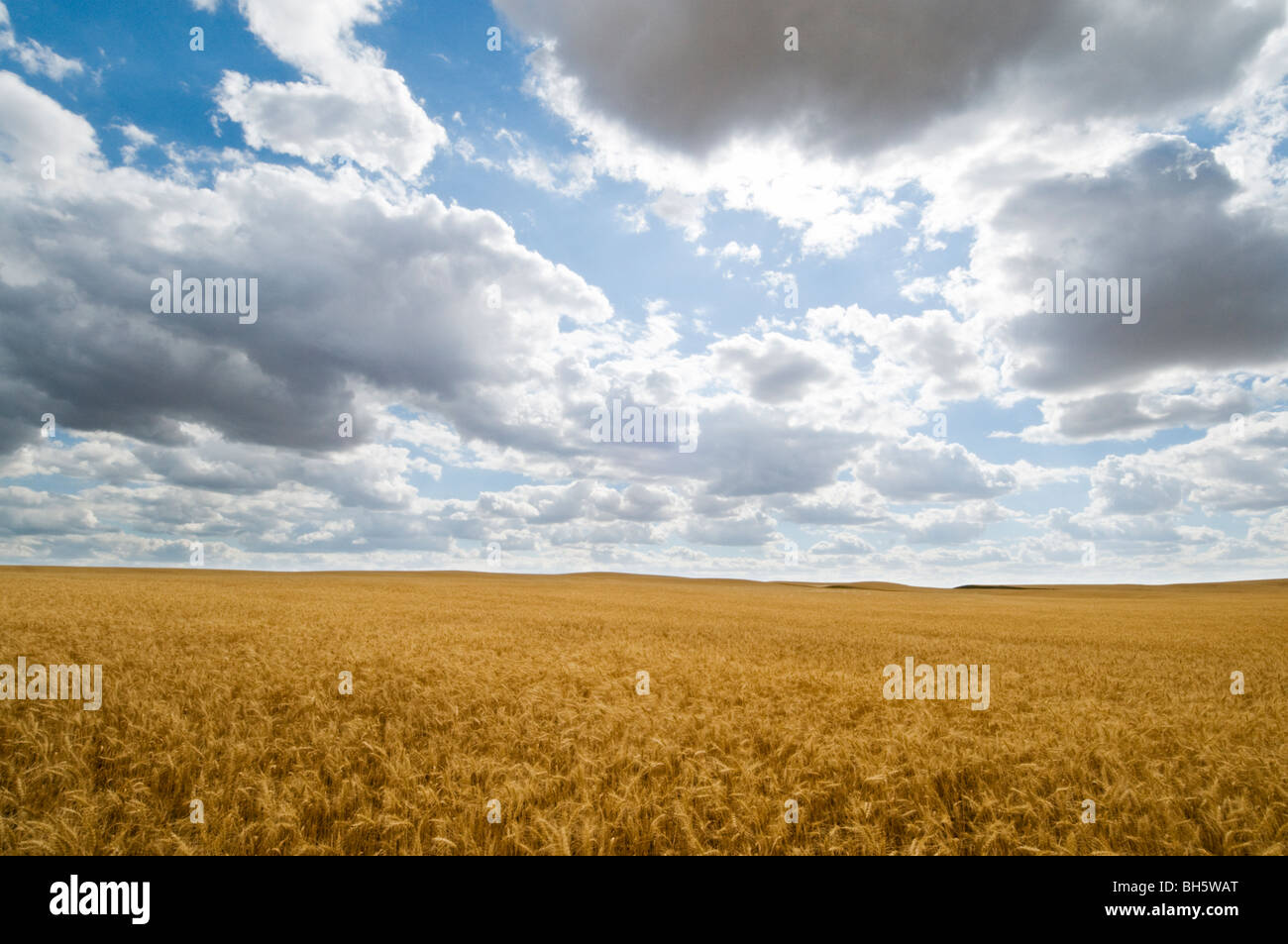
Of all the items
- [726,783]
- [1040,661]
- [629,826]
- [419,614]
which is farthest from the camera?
[419,614]

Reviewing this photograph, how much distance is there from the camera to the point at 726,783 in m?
A: 6.29

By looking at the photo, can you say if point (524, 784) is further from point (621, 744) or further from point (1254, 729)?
point (1254, 729)

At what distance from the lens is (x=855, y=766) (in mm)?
6539

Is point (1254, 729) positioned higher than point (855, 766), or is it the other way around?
point (855, 766)
